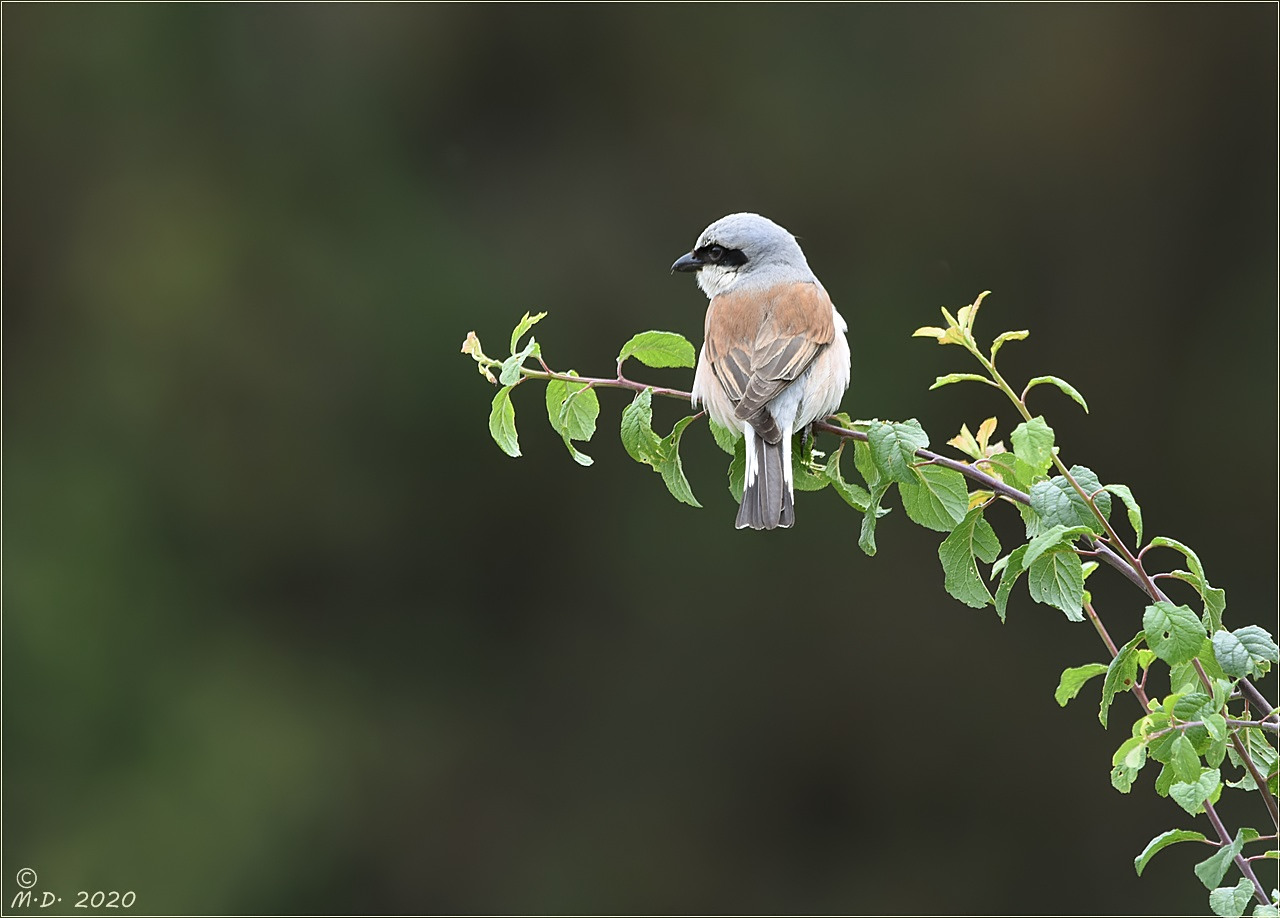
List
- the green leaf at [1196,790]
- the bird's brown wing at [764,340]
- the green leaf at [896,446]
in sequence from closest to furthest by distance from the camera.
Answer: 1. the green leaf at [1196,790]
2. the green leaf at [896,446]
3. the bird's brown wing at [764,340]

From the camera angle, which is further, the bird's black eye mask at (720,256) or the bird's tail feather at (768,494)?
the bird's black eye mask at (720,256)

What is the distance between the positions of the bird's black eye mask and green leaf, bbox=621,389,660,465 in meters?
1.65

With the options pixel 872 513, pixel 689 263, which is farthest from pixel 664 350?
pixel 689 263

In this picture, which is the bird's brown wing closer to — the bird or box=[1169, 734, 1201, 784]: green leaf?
the bird

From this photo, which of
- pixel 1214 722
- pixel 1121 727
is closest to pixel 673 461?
pixel 1214 722

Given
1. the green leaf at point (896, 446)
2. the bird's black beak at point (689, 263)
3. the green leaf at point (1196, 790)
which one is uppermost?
the bird's black beak at point (689, 263)

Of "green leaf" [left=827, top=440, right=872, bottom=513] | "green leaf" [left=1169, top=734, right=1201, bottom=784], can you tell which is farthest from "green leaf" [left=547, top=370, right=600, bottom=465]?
"green leaf" [left=1169, top=734, right=1201, bottom=784]

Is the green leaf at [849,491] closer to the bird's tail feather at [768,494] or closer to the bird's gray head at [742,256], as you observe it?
the bird's tail feather at [768,494]

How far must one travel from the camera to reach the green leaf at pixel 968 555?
185cm

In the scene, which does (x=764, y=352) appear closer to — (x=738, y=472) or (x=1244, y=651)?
(x=738, y=472)

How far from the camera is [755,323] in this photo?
3336mm

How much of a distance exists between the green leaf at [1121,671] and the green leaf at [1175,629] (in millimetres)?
54

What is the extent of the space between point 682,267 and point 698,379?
588mm

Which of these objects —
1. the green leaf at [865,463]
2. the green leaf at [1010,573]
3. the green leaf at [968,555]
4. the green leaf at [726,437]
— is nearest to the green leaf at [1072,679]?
the green leaf at [1010,573]
